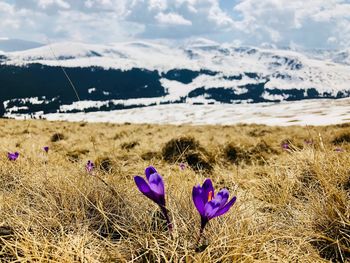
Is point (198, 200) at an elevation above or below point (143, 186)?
below

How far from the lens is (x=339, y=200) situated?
12.1 ft

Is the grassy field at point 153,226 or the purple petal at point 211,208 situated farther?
the grassy field at point 153,226

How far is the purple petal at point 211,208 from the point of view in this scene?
7.70 feet

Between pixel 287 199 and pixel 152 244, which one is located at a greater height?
pixel 152 244

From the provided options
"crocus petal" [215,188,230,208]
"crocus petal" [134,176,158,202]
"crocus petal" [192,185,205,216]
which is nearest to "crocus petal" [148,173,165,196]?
"crocus petal" [134,176,158,202]

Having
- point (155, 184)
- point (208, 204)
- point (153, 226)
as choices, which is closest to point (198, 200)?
point (208, 204)

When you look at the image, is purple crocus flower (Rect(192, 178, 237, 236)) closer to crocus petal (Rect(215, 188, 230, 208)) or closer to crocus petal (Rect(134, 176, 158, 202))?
crocus petal (Rect(215, 188, 230, 208))

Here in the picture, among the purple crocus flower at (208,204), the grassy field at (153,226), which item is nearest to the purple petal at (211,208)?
the purple crocus flower at (208,204)

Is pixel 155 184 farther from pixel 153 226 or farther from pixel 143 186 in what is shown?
pixel 153 226

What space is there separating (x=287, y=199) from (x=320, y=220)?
1064 mm

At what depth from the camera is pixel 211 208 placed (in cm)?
236

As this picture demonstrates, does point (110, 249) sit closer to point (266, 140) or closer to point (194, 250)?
point (194, 250)

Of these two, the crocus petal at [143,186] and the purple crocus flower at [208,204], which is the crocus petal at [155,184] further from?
the purple crocus flower at [208,204]

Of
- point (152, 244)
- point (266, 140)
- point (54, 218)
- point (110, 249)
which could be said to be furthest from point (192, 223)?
point (266, 140)
